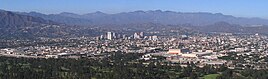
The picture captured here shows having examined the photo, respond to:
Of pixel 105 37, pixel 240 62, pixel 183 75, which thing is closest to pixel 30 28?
pixel 105 37

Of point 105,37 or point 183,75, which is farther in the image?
point 105,37

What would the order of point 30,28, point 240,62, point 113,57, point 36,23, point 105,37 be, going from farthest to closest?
point 36,23
point 30,28
point 105,37
point 113,57
point 240,62

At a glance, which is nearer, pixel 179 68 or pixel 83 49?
pixel 179 68

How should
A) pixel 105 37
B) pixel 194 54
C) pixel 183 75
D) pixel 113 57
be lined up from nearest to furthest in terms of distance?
pixel 183 75, pixel 113 57, pixel 194 54, pixel 105 37

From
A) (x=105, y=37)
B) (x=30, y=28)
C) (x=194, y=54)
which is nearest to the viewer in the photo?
(x=194, y=54)

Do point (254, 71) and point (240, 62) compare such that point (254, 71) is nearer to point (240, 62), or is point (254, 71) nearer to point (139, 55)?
point (240, 62)

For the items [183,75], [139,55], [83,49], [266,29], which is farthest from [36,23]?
[183,75]

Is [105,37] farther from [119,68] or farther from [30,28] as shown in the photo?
[119,68]

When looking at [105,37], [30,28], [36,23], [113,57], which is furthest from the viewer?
[36,23]
